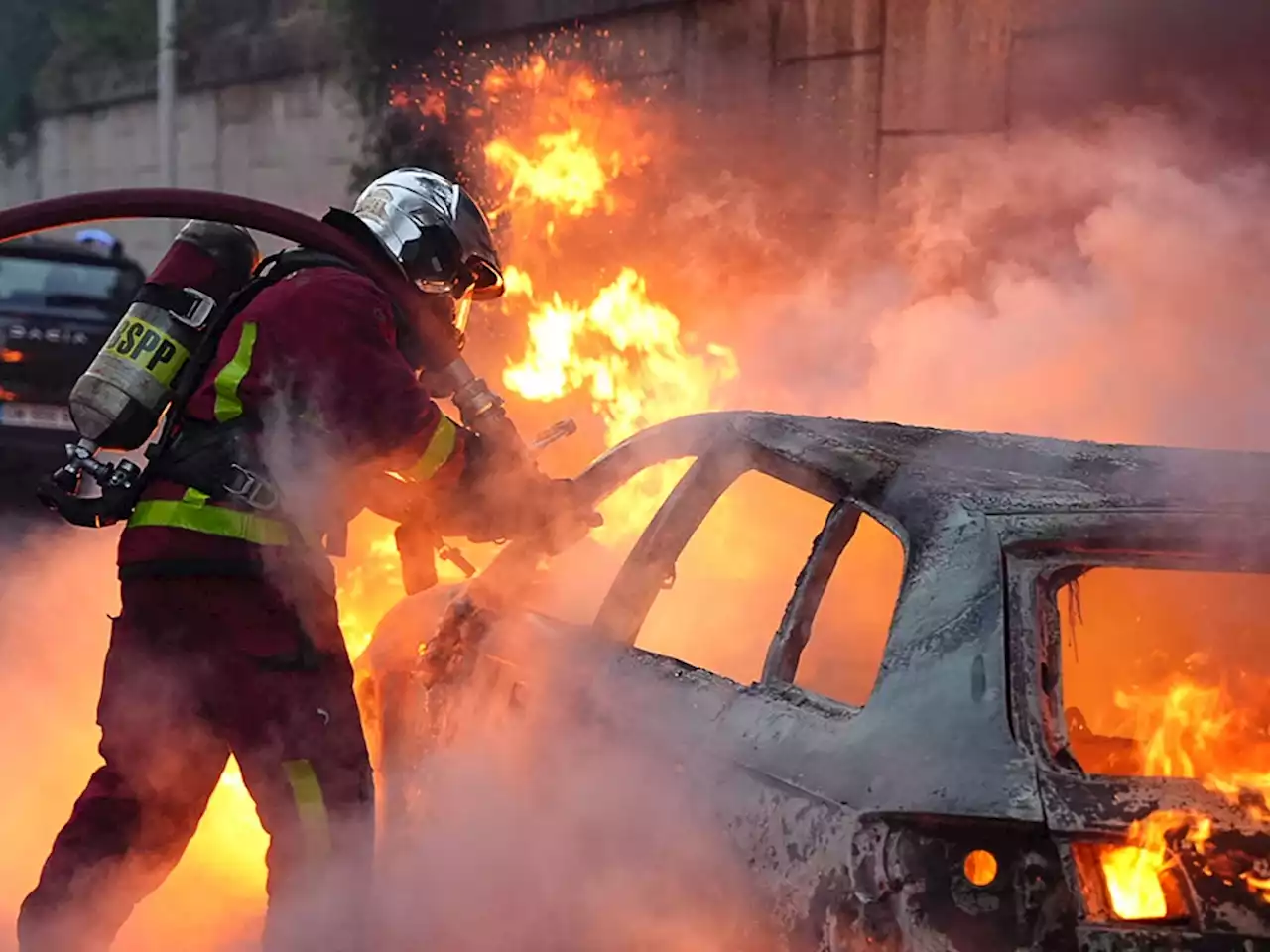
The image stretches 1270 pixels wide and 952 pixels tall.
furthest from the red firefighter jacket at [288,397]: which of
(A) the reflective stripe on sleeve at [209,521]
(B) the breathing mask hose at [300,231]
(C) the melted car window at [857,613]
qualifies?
(C) the melted car window at [857,613]

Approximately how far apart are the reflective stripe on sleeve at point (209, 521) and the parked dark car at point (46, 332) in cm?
703

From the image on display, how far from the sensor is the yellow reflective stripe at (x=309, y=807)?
10.1ft

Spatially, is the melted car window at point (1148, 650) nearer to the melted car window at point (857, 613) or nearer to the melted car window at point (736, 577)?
the melted car window at point (857, 613)

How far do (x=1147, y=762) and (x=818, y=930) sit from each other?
77 cm

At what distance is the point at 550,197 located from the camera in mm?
10367

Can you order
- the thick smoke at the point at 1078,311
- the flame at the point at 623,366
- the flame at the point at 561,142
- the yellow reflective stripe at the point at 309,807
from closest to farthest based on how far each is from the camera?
the yellow reflective stripe at the point at 309,807 < the thick smoke at the point at 1078,311 < the flame at the point at 623,366 < the flame at the point at 561,142

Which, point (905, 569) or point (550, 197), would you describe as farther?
point (550, 197)

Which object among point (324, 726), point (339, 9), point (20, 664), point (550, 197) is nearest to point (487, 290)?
point (324, 726)

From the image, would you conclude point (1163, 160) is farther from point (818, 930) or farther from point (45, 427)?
point (45, 427)

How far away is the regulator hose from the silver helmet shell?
4.0 inches

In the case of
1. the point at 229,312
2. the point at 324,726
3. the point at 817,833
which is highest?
the point at 229,312

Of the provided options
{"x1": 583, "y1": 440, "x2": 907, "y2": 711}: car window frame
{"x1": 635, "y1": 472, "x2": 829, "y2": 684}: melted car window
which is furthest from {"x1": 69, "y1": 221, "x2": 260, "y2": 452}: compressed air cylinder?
A: {"x1": 635, "y1": 472, "x2": 829, "y2": 684}: melted car window

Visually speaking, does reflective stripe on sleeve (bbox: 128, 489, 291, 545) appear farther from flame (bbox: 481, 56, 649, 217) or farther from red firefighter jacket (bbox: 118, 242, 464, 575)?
flame (bbox: 481, 56, 649, 217)

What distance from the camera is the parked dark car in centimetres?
970
